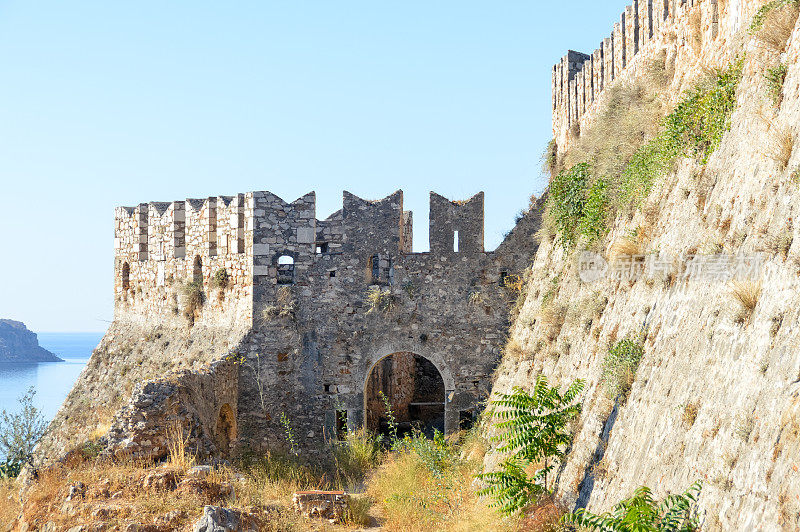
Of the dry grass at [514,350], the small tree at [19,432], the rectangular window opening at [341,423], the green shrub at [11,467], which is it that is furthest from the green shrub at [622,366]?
the green shrub at [11,467]

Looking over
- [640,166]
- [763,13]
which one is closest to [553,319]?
[640,166]

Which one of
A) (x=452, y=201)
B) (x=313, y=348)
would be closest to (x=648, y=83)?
(x=452, y=201)

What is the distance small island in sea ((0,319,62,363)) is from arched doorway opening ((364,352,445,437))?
61731 mm

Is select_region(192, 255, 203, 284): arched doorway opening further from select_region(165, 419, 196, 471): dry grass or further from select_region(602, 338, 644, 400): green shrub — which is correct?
select_region(602, 338, 644, 400): green shrub

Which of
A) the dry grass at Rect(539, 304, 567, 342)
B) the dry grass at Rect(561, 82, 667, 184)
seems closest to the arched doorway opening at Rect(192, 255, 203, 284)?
the dry grass at Rect(539, 304, 567, 342)

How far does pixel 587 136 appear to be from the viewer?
46.1 feet

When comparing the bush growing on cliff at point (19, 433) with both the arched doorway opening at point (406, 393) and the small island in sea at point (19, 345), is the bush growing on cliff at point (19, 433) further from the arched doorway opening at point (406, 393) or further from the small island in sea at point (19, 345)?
the small island in sea at point (19, 345)

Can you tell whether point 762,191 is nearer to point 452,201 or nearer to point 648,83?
point 648,83

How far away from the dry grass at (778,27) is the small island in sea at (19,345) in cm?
7639

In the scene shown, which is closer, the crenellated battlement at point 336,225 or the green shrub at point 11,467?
the green shrub at point 11,467

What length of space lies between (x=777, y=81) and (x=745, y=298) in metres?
2.85

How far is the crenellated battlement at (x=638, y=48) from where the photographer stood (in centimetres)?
1001

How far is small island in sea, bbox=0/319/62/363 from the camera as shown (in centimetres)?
7000

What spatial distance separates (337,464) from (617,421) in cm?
857
